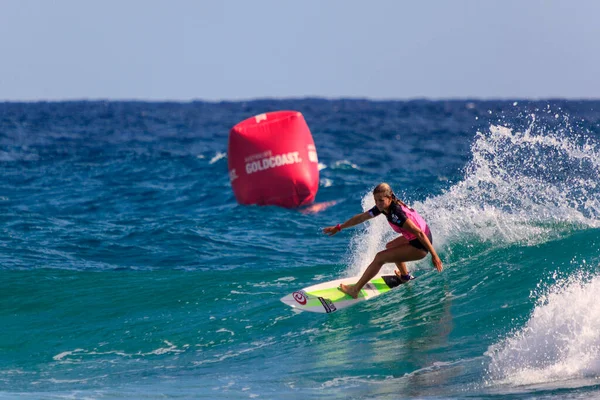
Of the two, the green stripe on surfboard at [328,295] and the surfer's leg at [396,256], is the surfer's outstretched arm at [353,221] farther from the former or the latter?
the green stripe on surfboard at [328,295]

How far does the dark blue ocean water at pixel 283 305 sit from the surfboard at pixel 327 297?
113mm

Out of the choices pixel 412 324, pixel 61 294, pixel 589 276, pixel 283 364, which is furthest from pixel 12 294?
pixel 589 276

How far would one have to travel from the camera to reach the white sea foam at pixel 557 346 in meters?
7.04

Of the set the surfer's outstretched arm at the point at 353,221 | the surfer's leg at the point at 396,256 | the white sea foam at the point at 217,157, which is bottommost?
the surfer's leg at the point at 396,256

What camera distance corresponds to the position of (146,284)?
11.7m

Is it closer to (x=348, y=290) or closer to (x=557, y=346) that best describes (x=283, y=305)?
(x=348, y=290)

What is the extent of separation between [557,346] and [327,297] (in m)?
3.16

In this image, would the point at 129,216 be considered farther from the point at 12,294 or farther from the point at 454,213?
the point at 454,213

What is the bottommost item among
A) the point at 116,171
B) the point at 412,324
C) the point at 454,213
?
the point at 412,324

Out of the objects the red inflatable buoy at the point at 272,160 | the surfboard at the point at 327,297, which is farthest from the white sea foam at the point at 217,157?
the surfboard at the point at 327,297

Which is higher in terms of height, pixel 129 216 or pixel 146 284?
pixel 129 216

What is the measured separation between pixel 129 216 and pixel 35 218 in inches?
75.1

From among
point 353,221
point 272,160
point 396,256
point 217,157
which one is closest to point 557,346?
point 396,256

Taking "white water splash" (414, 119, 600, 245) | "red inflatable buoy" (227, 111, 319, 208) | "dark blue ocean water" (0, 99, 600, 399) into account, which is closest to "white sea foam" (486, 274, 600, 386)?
"dark blue ocean water" (0, 99, 600, 399)
